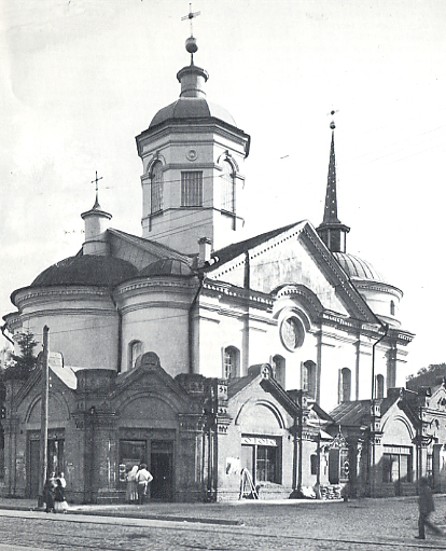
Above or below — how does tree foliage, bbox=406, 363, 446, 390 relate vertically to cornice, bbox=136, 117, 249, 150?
below

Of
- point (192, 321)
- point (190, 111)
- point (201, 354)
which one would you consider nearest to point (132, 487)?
point (201, 354)

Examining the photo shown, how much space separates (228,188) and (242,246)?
180 inches

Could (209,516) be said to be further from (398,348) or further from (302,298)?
(398,348)

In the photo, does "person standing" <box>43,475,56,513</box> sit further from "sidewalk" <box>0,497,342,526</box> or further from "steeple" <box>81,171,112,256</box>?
"steeple" <box>81,171,112,256</box>

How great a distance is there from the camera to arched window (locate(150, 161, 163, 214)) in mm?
46094

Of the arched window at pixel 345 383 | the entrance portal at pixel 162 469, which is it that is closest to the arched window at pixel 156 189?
the arched window at pixel 345 383

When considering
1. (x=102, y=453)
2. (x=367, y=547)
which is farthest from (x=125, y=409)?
(x=367, y=547)

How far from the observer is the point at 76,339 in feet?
133

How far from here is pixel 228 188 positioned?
46344mm

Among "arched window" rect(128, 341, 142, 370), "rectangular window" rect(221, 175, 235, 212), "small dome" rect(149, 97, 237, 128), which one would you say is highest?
"small dome" rect(149, 97, 237, 128)

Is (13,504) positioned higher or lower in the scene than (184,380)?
lower

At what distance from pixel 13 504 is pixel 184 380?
24.7ft

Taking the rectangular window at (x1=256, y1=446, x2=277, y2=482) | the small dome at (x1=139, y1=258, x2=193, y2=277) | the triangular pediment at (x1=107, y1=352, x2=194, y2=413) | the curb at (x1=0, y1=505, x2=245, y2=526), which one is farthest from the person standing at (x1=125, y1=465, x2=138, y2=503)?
the small dome at (x1=139, y1=258, x2=193, y2=277)

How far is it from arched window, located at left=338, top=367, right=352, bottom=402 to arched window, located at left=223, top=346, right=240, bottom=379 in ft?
26.6
